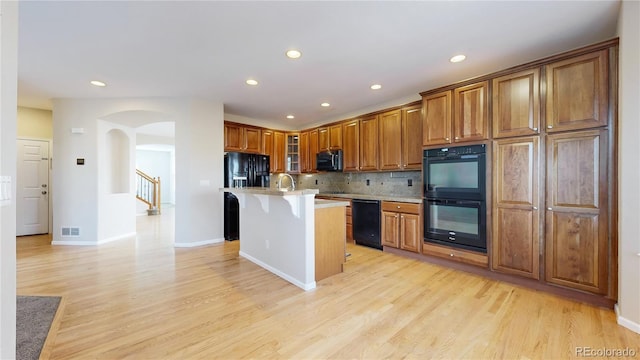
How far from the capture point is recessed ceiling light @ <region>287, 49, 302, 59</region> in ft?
9.05

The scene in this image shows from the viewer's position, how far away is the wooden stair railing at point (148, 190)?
8906 mm

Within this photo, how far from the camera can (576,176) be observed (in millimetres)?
2438

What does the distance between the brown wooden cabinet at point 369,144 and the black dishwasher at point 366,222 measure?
71 centimetres

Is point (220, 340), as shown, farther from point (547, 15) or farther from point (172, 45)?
point (547, 15)

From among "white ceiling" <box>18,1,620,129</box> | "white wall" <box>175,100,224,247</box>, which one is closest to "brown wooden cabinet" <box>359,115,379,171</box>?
"white ceiling" <box>18,1,620,129</box>

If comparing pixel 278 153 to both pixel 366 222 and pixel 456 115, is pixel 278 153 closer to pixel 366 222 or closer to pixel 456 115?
pixel 366 222

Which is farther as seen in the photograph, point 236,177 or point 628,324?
point 236,177

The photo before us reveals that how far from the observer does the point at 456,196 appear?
3281 millimetres

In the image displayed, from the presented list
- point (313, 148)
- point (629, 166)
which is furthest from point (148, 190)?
point (629, 166)

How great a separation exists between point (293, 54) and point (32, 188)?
644 centimetres

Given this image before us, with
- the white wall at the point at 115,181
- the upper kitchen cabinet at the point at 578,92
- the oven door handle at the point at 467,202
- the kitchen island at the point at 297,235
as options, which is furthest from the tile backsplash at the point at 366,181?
the white wall at the point at 115,181

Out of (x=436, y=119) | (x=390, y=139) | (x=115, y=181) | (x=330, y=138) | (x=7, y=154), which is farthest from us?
(x=330, y=138)

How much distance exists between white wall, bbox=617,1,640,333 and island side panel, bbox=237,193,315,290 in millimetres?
2592

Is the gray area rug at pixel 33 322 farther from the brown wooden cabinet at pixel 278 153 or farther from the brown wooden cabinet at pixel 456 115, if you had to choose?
the brown wooden cabinet at pixel 456 115
